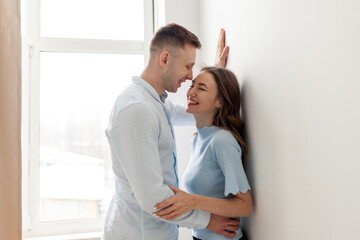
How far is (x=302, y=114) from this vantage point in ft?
2.37

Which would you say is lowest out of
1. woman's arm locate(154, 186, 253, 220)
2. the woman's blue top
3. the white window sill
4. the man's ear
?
the white window sill

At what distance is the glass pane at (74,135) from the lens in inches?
74.8

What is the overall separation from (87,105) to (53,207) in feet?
2.15

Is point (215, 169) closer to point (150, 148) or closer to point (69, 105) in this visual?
point (150, 148)

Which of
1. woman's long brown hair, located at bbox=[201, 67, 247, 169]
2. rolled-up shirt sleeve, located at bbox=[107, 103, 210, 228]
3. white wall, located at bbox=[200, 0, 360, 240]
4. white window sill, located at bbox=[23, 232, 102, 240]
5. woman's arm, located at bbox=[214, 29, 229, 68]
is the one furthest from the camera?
white window sill, located at bbox=[23, 232, 102, 240]

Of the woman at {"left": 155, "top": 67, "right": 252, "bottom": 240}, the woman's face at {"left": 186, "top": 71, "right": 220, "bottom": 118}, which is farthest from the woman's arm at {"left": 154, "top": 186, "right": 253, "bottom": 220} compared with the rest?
the woman's face at {"left": 186, "top": 71, "right": 220, "bottom": 118}

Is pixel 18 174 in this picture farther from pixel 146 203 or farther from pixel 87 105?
pixel 87 105

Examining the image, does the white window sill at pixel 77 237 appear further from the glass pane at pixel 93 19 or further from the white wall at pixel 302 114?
the glass pane at pixel 93 19

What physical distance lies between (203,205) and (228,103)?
0.39m

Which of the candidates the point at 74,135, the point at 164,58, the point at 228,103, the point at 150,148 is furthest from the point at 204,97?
the point at 74,135

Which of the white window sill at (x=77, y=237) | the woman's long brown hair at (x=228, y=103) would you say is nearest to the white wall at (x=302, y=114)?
the woman's long brown hair at (x=228, y=103)

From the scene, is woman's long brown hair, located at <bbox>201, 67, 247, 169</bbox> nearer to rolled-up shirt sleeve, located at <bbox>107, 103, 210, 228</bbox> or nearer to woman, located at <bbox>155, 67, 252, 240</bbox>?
woman, located at <bbox>155, 67, 252, 240</bbox>

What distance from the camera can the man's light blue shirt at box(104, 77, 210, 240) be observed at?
95 centimetres

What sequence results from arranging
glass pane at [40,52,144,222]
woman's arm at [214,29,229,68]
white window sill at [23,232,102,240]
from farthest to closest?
glass pane at [40,52,144,222] < white window sill at [23,232,102,240] < woman's arm at [214,29,229,68]
